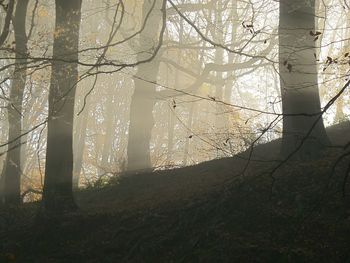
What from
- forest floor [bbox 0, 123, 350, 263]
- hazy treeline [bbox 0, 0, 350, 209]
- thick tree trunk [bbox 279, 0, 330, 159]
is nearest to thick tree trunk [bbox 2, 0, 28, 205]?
hazy treeline [bbox 0, 0, 350, 209]

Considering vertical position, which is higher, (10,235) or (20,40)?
(20,40)

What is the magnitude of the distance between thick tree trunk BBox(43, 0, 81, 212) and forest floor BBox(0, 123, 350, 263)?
466 millimetres

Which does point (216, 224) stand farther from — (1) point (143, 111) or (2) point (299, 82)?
(1) point (143, 111)

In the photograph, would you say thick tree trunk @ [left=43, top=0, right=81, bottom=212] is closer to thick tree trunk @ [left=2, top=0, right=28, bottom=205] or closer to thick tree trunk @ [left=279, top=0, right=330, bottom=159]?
thick tree trunk @ [left=2, top=0, right=28, bottom=205]

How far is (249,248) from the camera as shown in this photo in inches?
207

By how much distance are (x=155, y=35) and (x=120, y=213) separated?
311 inches

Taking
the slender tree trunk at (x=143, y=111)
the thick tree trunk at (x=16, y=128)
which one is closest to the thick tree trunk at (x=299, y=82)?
the thick tree trunk at (x=16, y=128)

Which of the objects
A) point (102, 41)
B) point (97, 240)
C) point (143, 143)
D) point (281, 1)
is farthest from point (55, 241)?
point (102, 41)

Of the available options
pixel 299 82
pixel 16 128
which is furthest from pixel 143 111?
pixel 299 82

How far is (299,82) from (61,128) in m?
4.16

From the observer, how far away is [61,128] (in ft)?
27.3

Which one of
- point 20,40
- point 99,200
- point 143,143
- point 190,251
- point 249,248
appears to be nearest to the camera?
point 249,248

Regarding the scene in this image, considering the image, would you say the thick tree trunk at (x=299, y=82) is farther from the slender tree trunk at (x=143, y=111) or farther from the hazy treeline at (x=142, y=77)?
the slender tree trunk at (x=143, y=111)

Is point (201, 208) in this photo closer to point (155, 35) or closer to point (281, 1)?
point (281, 1)
